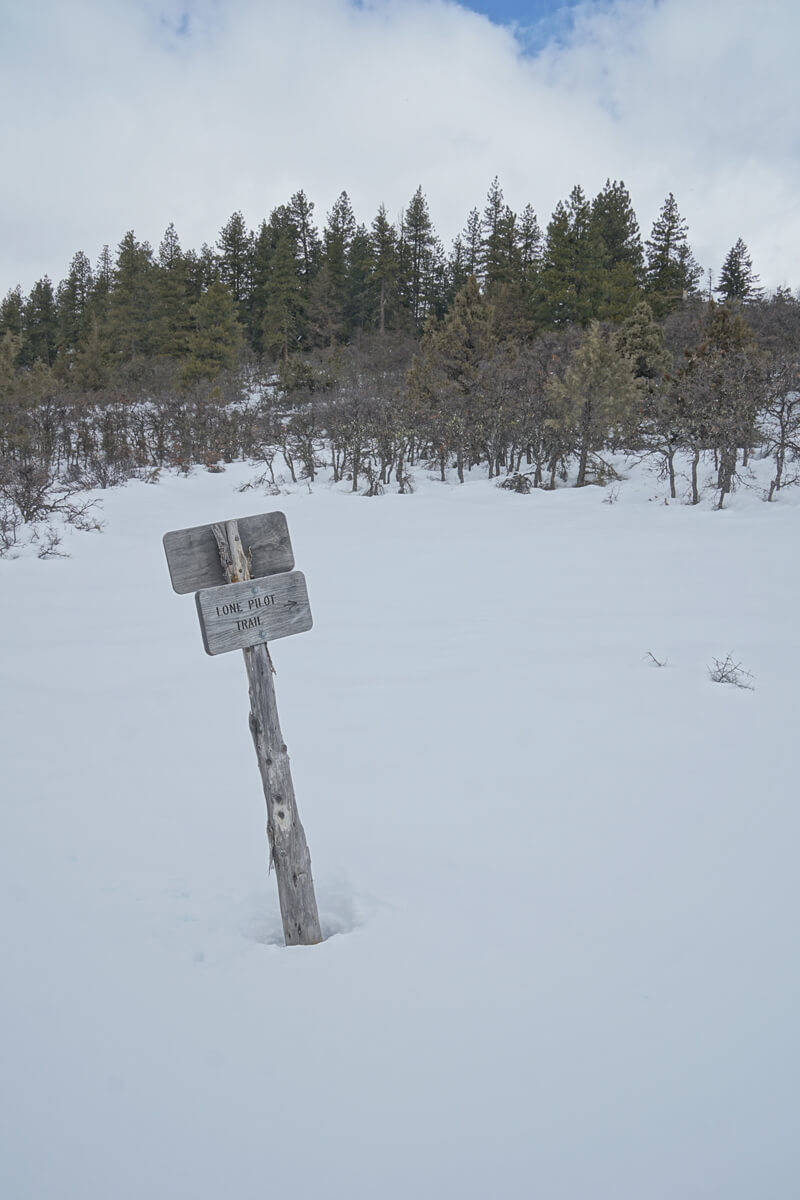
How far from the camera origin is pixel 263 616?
8.63 ft

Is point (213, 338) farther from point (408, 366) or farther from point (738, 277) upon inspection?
point (738, 277)

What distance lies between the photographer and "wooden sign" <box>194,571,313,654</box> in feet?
8.19

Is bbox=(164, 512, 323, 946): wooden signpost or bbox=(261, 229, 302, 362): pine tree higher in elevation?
bbox=(261, 229, 302, 362): pine tree

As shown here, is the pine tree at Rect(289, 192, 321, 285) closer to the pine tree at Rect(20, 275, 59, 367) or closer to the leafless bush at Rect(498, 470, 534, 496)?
the pine tree at Rect(20, 275, 59, 367)

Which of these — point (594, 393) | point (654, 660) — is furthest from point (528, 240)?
point (654, 660)

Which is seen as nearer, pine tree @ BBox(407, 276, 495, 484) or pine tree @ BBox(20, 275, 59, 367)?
pine tree @ BBox(407, 276, 495, 484)

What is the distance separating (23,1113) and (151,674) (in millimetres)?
4123

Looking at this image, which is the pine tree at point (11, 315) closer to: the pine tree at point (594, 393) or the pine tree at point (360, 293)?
the pine tree at point (360, 293)

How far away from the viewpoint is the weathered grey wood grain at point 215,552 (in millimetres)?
2553

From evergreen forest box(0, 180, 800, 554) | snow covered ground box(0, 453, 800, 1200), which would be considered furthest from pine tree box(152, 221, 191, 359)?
snow covered ground box(0, 453, 800, 1200)

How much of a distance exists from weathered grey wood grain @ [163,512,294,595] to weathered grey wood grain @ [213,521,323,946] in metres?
0.34

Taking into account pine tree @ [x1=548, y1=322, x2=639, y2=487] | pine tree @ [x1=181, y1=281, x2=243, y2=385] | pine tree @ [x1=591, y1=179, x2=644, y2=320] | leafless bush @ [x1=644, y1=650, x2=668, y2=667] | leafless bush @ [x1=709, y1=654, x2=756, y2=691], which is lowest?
leafless bush @ [x1=709, y1=654, x2=756, y2=691]

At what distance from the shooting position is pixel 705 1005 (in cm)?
258

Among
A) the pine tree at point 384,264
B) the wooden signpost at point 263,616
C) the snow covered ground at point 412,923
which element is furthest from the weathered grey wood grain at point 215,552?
the pine tree at point 384,264
